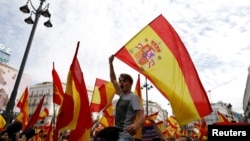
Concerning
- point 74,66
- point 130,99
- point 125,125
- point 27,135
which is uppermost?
point 74,66

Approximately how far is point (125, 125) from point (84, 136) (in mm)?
1287

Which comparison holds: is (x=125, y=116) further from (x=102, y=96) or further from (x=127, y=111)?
(x=102, y=96)

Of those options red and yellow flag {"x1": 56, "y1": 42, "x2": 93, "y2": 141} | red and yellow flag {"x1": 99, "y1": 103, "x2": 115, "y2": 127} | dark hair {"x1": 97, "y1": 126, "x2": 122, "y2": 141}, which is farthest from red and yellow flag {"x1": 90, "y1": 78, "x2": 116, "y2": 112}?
dark hair {"x1": 97, "y1": 126, "x2": 122, "y2": 141}

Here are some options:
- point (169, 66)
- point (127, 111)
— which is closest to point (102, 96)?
point (169, 66)

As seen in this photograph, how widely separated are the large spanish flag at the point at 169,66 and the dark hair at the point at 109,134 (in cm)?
151

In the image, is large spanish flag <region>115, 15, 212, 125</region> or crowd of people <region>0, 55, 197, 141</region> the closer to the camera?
crowd of people <region>0, 55, 197, 141</region>

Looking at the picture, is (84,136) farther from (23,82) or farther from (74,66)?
(23,82)

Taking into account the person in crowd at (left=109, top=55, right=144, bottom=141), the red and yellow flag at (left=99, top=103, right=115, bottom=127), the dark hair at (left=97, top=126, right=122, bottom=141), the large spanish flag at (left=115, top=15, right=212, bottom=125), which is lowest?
the red and yellow flag at (left=99, top=103, right=115, bottom=127)

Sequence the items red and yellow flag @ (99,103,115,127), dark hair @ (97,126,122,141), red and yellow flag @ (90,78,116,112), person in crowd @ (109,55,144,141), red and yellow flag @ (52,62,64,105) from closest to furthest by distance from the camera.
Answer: dark hair @ (97,126,122,141) < person in crowd @ (109,55,144,141) < red and yellow flag @ (52,62,64,105) < red and yellow flag @ (90,78,116,112) < red and yellow flag @ (99,103,115,127)

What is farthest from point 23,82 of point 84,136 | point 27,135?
point 84,136

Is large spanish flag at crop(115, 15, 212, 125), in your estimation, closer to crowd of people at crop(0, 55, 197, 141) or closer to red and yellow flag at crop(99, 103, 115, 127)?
crowd of people at crop(0, 55, 197, 141)

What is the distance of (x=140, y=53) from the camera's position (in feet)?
17.9

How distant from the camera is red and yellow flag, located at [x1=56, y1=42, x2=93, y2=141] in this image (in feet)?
15.3

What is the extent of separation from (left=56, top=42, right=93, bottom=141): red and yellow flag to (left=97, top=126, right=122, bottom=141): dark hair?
132 cm
